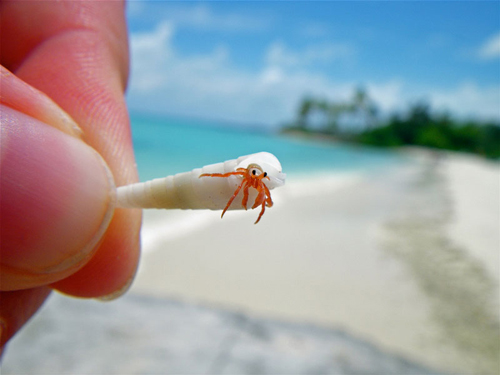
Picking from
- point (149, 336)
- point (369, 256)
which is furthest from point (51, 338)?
point (369, 256)

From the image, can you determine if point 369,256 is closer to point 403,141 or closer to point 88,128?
point 88,128

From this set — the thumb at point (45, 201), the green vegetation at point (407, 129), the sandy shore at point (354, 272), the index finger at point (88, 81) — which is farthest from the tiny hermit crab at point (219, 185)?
the green vegetation at point (407, 129)

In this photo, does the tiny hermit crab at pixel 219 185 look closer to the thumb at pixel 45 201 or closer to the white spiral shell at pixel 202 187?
the white spiral shell at pixel 202 187

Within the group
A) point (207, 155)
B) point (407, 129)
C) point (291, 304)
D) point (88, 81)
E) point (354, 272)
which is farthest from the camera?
point (407, 129)

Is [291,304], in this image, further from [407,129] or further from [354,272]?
[407,129]

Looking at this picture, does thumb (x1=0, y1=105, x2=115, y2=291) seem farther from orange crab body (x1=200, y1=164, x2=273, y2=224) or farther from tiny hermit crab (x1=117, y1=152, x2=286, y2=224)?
orange crab body (x1=200, y1=164, x2=273, y2=224)

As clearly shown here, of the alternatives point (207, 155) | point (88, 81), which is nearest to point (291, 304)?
point (88, 81)
